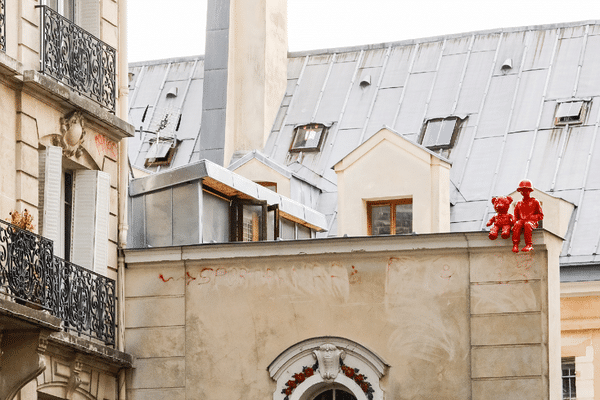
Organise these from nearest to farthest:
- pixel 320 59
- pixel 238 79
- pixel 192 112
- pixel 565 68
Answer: pixel 565 68 → pixel 238 79 → pixel 192 112 → pixel 320 59

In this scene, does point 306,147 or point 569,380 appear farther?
point 306,147

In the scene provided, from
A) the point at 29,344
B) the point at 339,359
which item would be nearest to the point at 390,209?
the point at 339,359

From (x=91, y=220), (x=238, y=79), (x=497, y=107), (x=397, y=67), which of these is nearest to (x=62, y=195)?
(x=91, y=220)

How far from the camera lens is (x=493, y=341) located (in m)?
18.9

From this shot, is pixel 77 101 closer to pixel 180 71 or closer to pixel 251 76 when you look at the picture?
pixel 251 76

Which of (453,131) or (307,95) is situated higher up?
(307,95)

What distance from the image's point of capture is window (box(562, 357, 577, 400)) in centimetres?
2606

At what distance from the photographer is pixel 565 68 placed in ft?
102

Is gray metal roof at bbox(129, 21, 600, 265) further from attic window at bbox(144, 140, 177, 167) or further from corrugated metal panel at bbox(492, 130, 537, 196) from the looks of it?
attic window at bbox(144, 140, 177, 167)

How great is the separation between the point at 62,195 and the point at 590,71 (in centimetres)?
1453

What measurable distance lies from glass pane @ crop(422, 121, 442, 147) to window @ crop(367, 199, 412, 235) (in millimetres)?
3324

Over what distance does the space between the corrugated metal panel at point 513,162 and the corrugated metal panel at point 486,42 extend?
3.27 m

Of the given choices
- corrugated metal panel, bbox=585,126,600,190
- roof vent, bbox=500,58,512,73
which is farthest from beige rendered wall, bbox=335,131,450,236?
roof vent, bbox=500,58,512,73

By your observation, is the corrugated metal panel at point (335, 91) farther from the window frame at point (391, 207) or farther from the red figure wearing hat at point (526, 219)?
the red figure wearing hat at point (526, 219)
